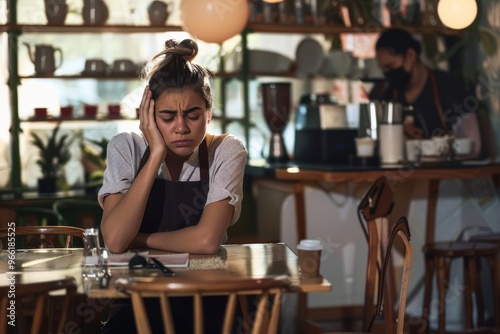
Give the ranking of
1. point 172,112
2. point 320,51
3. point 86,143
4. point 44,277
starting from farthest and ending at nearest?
point 320,51, point 86,143, point 172,112, point 44,277

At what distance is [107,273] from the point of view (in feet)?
8.19

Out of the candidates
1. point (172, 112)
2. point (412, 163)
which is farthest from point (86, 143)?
point (172, 112)

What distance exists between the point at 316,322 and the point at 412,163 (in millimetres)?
1049

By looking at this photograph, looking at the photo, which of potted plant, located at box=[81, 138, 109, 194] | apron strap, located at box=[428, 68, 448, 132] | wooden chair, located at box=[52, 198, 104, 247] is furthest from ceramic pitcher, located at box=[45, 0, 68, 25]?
apron strap, located at box=[428, 68, 448, 132]

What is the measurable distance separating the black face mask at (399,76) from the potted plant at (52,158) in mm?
2184

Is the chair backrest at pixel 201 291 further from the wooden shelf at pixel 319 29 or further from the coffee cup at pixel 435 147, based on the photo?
the wooden shelf at pixel 319 29

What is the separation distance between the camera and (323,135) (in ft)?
17.7

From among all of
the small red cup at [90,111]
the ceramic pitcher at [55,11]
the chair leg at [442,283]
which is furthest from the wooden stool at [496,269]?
the ceramic pitcher at [55,11]

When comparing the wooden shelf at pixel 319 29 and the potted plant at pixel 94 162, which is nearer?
the potted plant at pixel 94 162

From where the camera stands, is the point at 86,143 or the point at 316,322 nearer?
the point at 316,322

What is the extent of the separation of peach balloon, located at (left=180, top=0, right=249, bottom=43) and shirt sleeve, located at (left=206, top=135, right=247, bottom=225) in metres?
1.50

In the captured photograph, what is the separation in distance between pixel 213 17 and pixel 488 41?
97.5 inches

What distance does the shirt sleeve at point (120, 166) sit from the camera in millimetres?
2967

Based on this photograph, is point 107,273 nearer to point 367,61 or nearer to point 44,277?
point 44,277
